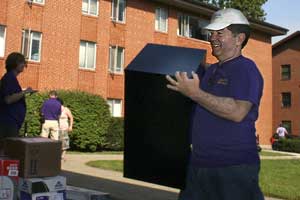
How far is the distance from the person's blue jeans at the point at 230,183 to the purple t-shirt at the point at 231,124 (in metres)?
0.04

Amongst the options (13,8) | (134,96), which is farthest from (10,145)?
(13,8)

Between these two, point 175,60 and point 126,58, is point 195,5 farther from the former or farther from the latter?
point 175,60

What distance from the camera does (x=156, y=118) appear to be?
348 cm

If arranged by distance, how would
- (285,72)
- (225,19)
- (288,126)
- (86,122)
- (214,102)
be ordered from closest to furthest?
(214,102) < (225,19) < (86,122) < (288,126) < (285,72)

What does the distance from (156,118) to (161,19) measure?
2827 cm

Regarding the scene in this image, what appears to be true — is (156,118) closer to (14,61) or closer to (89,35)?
(14,61)

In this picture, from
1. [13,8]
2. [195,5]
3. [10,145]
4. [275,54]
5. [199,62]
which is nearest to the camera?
[199,62]

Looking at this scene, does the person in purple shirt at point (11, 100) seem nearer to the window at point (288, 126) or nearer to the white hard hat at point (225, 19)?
the white hard hat at point (225, 19)

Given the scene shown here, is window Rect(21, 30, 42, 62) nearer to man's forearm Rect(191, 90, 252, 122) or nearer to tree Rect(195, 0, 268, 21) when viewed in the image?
man's forearm Rect(191, 90, 252, 122)

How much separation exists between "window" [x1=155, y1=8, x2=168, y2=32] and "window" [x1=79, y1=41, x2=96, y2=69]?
5136mm

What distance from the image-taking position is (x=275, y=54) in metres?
54.8

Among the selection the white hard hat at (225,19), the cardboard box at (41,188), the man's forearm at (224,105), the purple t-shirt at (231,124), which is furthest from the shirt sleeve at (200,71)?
the cardboard box at (41,188)

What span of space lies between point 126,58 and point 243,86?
26.1 meters

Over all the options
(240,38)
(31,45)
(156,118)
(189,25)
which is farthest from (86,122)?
(240,38)
